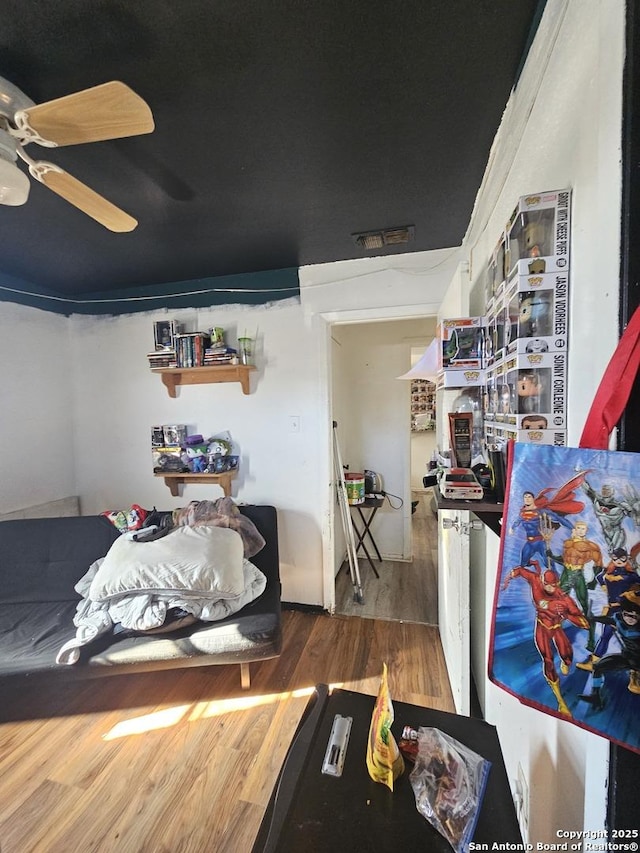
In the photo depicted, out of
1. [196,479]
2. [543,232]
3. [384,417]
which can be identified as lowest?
[196,479]

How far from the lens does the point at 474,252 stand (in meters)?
1.53

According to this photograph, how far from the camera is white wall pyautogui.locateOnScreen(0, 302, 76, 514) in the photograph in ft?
7.75

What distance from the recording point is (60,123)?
89 centimetres

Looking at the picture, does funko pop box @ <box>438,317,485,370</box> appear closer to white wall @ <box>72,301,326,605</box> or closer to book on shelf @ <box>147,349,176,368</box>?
white wall @ <box>72,301,326,605</box>

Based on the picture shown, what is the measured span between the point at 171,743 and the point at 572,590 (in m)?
1.83

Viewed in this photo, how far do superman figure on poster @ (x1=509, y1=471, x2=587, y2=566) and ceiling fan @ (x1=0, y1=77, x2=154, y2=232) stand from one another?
1184mm

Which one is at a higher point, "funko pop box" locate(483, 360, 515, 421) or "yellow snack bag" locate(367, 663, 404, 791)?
"funko pop box" locate(483, 360, 515, 421)

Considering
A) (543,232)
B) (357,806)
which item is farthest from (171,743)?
(543,232)

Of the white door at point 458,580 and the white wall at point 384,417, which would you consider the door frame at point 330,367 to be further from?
the white wall at point 384,417

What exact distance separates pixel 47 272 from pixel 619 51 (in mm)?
2958

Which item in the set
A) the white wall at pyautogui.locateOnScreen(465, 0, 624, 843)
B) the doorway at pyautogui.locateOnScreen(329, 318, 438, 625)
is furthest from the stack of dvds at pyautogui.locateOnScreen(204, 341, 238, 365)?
the white wall at pyautogui.locateOnScreen(465, 0, 624, 843)

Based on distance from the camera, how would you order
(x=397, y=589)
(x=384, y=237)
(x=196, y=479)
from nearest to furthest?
(x=384, y=237) → (x=196, y=479) → (x=397, y=589)

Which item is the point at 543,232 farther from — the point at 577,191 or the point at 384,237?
the point at 384,237

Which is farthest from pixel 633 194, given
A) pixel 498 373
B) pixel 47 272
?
pixel 47 272
